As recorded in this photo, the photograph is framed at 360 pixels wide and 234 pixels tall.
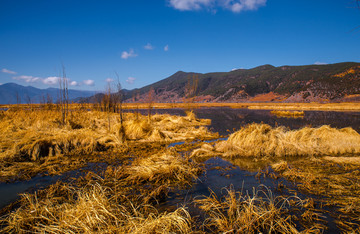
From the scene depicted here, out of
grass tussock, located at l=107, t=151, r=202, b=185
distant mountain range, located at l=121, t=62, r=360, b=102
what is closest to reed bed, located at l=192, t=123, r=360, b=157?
grass tussock, located at l=107, t=151, r=202, b=185

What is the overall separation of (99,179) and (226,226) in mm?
3054

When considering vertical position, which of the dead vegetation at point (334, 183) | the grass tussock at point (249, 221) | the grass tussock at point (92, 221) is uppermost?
the grass tussock at point (92, 221)

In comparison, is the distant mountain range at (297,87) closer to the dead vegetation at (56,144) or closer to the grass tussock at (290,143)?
the dead vegetation at (56,144)

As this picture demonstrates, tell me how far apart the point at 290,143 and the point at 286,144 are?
15 centimetres

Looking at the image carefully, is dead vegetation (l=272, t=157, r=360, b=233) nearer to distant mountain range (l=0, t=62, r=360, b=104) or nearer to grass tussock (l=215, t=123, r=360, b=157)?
grass tussock (l=215, t=123, r=360, b=157)

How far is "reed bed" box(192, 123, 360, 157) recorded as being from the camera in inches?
263

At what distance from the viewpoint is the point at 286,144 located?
269 inches

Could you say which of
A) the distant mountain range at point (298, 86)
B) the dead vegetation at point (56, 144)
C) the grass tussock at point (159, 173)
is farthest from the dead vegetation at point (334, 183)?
the distant mountain range at point (298, 86)

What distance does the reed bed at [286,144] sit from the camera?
668cm

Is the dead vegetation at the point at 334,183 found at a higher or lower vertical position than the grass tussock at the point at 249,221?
lower

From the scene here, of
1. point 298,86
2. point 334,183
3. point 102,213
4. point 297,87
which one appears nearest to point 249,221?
point 102,213

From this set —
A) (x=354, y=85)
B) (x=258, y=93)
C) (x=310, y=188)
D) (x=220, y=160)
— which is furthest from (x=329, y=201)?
(x=258, y=93)

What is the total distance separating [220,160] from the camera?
6.23 metres

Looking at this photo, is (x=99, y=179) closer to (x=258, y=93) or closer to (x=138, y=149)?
(x=138, y=149)
